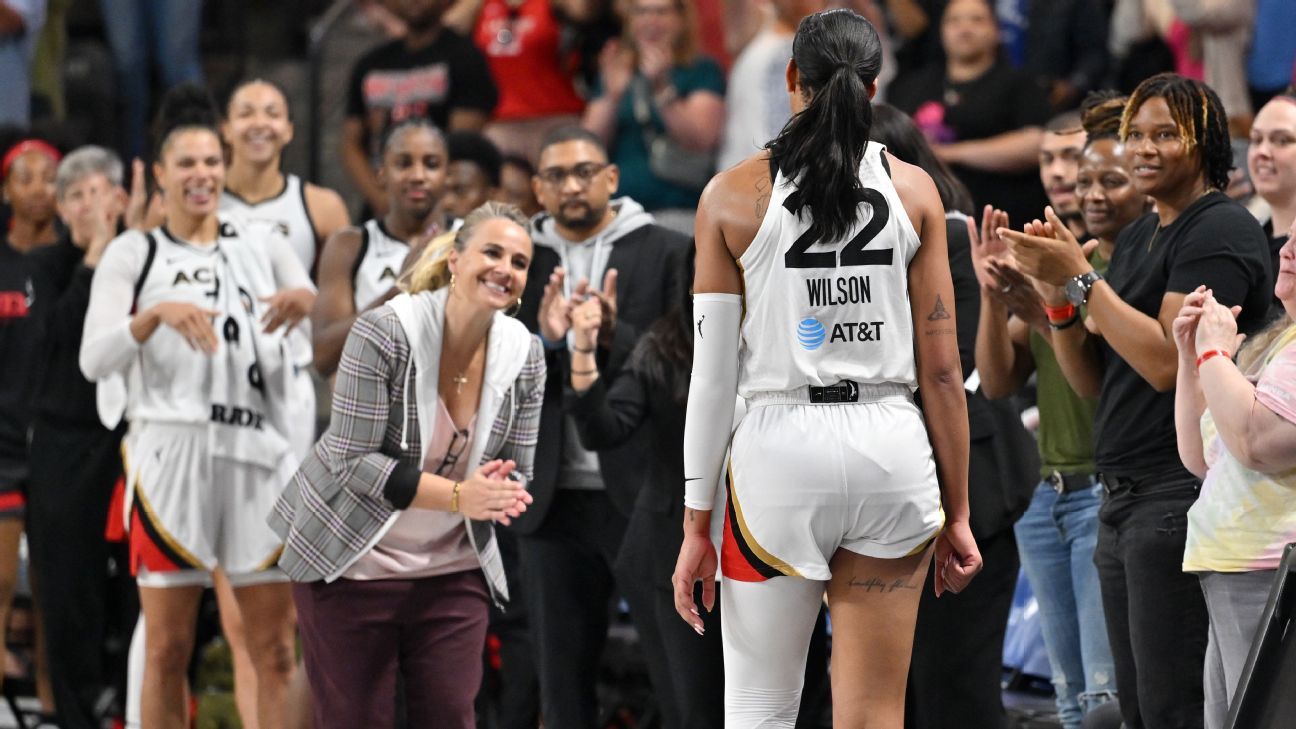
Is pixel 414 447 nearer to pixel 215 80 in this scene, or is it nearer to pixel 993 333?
pixel 993 333

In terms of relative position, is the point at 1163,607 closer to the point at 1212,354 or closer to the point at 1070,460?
the point at 1212,354

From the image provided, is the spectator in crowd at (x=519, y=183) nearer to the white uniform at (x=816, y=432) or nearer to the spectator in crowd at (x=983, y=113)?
the spectator in crowd at (x=983, y=113)

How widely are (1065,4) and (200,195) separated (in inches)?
140

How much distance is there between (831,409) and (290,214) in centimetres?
354

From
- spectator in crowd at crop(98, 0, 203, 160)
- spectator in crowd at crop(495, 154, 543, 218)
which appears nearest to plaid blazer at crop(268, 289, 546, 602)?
spectator in crowd at crop(495, 154, 543, 218)

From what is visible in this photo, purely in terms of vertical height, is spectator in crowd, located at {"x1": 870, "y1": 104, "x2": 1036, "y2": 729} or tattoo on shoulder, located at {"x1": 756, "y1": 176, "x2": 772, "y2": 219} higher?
tattoo on shoulder, located at {"x1": 756, "y1": 176, "x2": 772, "y2": 219}

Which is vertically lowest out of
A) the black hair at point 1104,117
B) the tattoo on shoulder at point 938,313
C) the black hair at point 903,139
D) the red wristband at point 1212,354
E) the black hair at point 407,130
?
the red wristband at point 1212,354

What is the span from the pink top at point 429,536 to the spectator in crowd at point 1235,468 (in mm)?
1795

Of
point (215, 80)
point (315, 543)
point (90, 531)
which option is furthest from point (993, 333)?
point (215, 80)

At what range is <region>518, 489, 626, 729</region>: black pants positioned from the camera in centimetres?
518

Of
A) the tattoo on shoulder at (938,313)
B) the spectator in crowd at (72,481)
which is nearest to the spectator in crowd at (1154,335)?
the tattoo on shoulder at (938,313)

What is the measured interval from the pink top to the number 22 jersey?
1.35m

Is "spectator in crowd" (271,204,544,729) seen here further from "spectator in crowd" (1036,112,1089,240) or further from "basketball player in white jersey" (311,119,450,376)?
"spectator in crowd" (1036,112,1089,240)

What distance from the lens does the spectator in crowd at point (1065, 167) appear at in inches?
204
